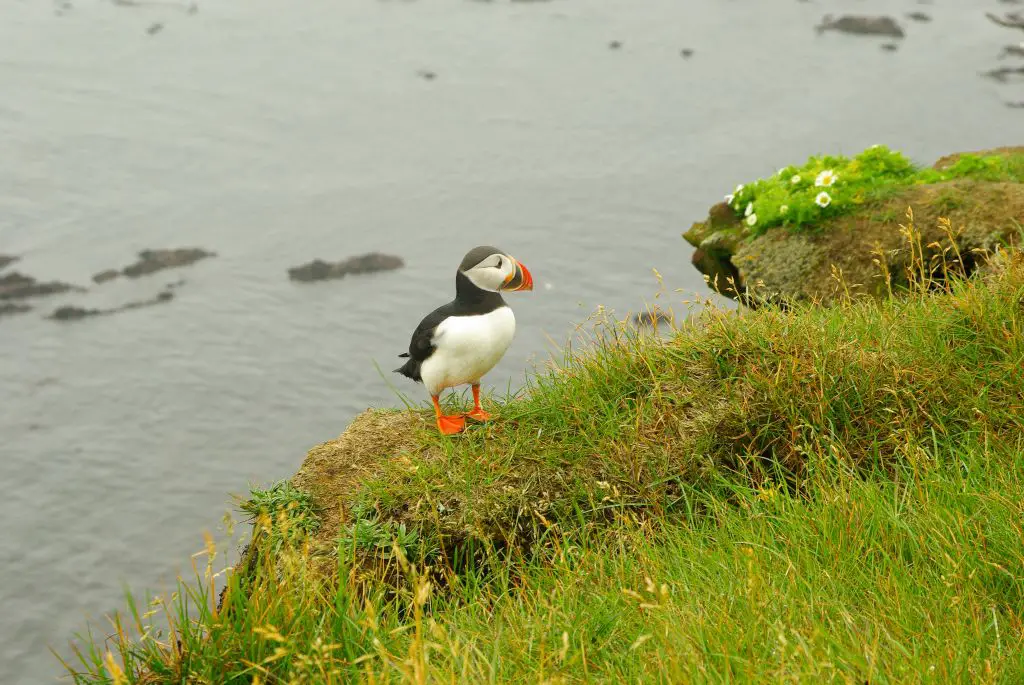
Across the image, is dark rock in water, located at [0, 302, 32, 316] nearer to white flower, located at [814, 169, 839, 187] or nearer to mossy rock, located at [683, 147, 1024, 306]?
mossy rock, located at [683, 147, 1024, 306]

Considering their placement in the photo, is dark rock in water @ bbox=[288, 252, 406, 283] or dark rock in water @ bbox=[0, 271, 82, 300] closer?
dark rock in water @ bbox=[0, 271, 82, 300]

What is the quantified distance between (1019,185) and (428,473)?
19.0 ft

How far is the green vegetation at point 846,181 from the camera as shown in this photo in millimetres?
9398

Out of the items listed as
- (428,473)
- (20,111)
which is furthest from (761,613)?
(20,111)

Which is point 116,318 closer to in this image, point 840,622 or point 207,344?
point 207,344

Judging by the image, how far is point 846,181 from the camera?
31.2ft

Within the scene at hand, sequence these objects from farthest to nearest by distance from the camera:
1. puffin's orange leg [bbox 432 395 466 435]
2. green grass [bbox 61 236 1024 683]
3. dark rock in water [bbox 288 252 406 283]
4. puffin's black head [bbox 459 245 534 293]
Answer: dark rock in water [bbox 288 252 406 283], puffin's orange leg [bbox 432 395 466 435], puffin's black head [bbox 459 245 534 293], green grass [bbox 61 236 1024 683]

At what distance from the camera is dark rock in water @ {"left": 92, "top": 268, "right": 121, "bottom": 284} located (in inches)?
543

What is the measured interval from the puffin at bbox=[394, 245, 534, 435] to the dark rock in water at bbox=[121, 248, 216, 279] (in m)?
8.59

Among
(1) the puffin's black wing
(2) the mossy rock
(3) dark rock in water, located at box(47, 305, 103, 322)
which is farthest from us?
(3) dark rock in water, located at box(47, 305, 103, 322)

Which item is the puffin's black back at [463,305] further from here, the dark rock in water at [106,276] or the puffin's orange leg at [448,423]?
the dark rock in water at [106,276]

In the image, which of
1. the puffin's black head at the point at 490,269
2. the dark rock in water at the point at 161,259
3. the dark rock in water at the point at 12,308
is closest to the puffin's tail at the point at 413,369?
the puffin's black head at the point at 490,269

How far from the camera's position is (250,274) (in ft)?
45.0

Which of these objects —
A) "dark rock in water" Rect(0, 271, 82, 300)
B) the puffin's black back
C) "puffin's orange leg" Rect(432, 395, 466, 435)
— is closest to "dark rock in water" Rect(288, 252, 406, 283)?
"dark rock in water" Rect(0, 271, 82, 300)
